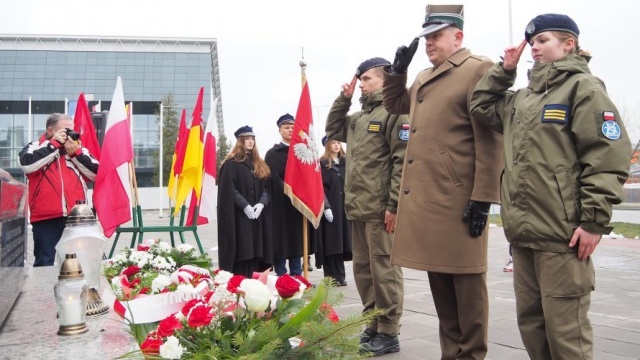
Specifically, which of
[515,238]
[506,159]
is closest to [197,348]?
[515,238]

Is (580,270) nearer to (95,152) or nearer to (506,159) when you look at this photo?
(506,159)

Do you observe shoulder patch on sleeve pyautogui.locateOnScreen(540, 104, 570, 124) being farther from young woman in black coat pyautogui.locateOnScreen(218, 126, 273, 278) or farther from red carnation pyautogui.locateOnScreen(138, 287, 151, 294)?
young woman in black coat pyautogui.locateOnScreen(218, 126, 273, 278)

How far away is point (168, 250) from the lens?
443 centimetres

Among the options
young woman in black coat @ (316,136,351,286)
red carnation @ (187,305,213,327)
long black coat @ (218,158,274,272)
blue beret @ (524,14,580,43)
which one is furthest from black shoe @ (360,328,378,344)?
young woman in black coat @ (316,136,351,286)

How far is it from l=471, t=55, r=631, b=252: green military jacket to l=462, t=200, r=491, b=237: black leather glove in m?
0.20

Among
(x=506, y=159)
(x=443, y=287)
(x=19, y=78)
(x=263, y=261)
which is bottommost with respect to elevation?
(x=263, y=261)

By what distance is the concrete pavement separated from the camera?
391 cm

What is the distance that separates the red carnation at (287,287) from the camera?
1.79 m

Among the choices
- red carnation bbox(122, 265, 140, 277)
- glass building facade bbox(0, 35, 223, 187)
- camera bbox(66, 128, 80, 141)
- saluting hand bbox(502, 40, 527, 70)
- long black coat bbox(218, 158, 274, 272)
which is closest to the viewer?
saluting hand bbox(502, 40, 527, 70)

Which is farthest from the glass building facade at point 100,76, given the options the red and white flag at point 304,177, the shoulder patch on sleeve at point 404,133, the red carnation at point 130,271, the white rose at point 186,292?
the white rose at point 186,292

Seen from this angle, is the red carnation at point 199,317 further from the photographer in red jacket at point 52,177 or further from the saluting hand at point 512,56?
the photographer in red jacket at point 52,177

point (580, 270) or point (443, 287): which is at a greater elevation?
point (580, 270)

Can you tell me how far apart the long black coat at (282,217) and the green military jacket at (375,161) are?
9.06 ft

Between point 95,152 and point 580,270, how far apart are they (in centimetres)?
555
